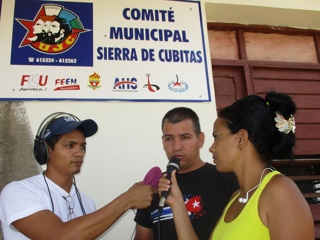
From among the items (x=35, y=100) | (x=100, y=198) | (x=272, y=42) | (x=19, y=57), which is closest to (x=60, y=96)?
(x=35, y=100)

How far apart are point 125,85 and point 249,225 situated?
6.25ft

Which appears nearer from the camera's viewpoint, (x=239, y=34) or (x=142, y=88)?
(x=142, y=88)

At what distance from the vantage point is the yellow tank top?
1508 millimetres

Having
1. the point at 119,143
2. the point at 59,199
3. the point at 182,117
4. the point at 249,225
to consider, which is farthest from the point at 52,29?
the point at 249,225

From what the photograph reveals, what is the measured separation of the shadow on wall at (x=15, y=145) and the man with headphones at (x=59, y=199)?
751mm

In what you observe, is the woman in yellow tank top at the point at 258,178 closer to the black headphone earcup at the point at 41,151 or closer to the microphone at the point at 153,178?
the microphone at the point at 153,178

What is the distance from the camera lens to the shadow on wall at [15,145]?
9.16 feet

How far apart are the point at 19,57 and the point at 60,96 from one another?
50 centimetres

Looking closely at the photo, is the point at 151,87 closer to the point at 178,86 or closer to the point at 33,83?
the point at 178,86

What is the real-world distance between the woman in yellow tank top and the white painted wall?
1093 millimetres

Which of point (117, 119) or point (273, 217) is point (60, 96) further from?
point (273, 217)

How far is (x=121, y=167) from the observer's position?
2967 mm

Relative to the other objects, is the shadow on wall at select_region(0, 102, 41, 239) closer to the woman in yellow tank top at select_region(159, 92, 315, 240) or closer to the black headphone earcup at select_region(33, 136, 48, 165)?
the black headphone earcup at select_region(33, 136, 48, 165)

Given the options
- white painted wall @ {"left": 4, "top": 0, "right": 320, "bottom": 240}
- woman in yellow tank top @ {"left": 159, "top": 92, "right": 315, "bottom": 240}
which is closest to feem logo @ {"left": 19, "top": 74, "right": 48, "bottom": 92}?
white painted wall @ {"left": 4, "top": 0, "right": 320, "bottom": 240}
